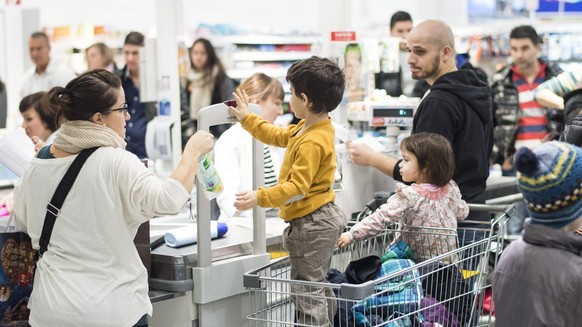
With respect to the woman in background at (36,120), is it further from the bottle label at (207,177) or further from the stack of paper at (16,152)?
the bottle label at (207,177)

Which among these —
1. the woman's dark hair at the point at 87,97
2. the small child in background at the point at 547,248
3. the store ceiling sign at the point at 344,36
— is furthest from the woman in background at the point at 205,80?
the small child in background at the point at 547,248

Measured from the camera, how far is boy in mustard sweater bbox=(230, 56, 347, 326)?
3.28m

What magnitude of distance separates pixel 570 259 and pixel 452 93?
1808mm

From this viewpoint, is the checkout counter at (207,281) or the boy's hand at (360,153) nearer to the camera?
the checkout counter at (207,281)

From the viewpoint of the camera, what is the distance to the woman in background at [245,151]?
457 centimetres

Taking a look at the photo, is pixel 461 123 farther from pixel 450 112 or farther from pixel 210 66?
pixel 210 66

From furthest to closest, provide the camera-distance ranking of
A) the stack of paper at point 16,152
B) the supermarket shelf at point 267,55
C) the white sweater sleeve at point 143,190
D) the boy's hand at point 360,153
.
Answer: the supermarket shelf at point 267,55 < the stack of paper at point 16,152 < the boy's hand at point 360,153 < the white sweater sleeve at point 143,190

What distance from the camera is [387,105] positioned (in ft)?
15.2

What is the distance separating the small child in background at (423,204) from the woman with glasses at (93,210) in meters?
0.94

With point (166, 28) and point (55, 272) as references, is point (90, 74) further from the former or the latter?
point (166, 28)

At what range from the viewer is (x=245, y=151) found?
15.2 ft

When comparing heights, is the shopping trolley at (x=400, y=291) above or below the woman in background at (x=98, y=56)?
below

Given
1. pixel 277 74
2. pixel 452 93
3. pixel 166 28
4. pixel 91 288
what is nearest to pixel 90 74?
pixel 91 288

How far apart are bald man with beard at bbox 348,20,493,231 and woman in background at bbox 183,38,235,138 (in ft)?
13.8
